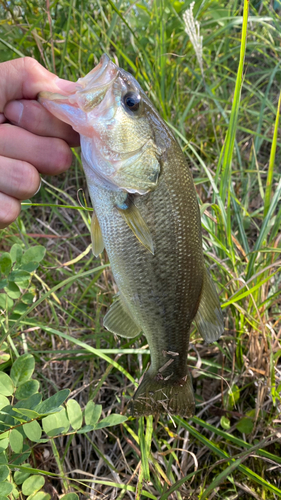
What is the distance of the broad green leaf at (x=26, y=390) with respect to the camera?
136cm

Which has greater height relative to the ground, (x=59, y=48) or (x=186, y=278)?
(x=59, y=48)

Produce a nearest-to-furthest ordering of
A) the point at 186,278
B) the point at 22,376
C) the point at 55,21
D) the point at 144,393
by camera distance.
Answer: the point at 22,376
the point at 186,278
the point at 144,393
the point at 55,21

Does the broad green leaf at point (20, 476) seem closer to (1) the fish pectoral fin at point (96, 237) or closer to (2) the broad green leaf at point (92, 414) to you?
(2) the broad green leaf at point (92, 414)

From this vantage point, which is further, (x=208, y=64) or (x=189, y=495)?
(x=208, y=64)

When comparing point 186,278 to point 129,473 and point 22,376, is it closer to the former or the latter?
point 22,376

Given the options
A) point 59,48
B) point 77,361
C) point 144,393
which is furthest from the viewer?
point 59,48

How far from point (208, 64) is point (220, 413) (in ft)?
8.80

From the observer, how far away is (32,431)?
4.29ft

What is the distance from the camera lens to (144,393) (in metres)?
1.64

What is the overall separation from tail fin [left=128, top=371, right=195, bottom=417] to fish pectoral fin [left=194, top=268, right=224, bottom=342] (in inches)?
9.5

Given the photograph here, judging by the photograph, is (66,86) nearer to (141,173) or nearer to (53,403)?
(141,173)

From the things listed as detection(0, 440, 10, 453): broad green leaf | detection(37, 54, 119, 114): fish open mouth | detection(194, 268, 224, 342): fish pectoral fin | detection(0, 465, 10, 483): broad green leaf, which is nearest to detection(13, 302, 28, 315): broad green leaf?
detection(0, 440, 10, 453): broad green leaf

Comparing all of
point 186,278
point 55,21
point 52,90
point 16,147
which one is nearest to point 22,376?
point 186,278

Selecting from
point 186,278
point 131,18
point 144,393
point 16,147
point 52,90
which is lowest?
point 144,393
